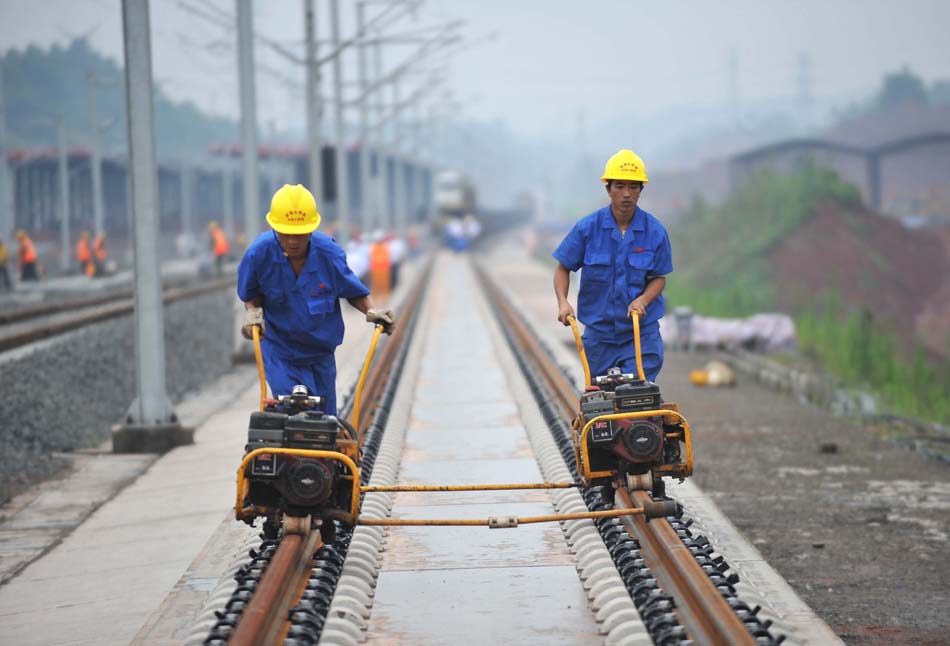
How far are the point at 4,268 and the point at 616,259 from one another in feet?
93.8

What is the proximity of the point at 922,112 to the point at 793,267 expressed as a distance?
9810cm

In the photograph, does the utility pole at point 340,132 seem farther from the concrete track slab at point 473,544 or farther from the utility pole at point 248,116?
the concrete track slab at point 473,544

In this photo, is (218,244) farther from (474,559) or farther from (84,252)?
(474,559)

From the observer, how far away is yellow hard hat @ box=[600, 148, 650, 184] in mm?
8062

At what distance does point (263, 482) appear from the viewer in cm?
735

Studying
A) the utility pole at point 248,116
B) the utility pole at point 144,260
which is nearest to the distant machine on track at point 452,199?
the utility pole at point 248,116

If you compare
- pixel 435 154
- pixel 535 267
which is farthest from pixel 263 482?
pixel 435 154

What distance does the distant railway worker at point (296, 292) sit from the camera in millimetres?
7387

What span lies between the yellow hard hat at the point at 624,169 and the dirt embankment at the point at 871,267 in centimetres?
3368

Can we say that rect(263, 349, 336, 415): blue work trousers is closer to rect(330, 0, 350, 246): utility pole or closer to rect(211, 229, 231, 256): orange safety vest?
rect(330, 0, 350, 246): utility pole

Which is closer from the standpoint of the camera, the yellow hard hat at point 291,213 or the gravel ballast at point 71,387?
the yellow hard hat at point 291,213

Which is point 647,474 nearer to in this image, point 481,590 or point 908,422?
point 481,590

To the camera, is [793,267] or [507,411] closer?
[507,411]

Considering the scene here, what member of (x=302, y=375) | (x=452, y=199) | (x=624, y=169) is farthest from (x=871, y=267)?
(x=302, y=375)
